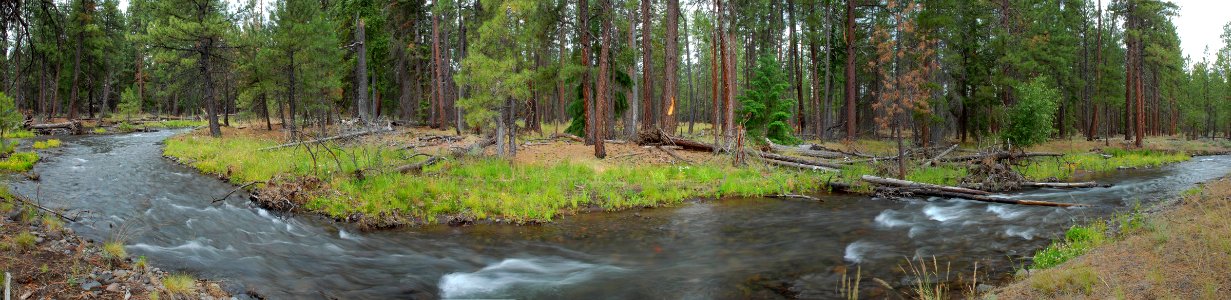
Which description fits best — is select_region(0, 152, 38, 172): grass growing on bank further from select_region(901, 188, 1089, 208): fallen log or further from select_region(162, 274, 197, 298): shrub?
select_region(901, 188, 1089, 208): fallen log

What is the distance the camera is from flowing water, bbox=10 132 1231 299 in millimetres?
8398

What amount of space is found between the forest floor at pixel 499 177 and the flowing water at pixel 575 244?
757 millimetres

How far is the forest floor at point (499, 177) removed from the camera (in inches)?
521

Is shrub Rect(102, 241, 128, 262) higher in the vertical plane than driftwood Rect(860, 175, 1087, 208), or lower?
Answer: higher

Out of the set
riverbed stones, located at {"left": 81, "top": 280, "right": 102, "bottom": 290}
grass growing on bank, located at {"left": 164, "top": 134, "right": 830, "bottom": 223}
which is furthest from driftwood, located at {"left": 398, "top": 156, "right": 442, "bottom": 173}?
riverbed stones, located at {"left": 81, "top": 280, "right": 102, "bottom": 290}

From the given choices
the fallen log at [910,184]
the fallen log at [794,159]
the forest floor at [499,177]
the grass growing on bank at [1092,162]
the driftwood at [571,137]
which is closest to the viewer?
the forest floor at [499,177]

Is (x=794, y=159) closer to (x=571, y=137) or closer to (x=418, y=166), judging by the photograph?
(x=571, y=137)

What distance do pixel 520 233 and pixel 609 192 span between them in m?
3.90

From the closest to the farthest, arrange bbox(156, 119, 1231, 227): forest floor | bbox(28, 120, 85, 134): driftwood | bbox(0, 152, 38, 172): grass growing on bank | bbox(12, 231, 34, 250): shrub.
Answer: bbox(12, 231, 34, 250): shrub < bbox(156, 119, 1231, 227): forest floor < bbox(0, 152, 38, 172): grass growing on bank < bbox(28, 120, 85, 134): driftwood

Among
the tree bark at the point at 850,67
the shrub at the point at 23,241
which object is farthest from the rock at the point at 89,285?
the tree bark at the point at 850,67

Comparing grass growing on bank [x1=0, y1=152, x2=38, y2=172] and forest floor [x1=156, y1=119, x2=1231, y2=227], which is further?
grass growing on bank [x1=0, y1=152, x2=38, y2=172]

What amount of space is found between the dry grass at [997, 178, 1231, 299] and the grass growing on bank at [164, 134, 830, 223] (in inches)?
364

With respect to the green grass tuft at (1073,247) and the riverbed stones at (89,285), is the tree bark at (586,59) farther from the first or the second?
the riverbed stones at (89,285)

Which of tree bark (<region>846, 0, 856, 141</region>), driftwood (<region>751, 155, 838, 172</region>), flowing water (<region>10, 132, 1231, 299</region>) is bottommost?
flowing water (<region>10, 132, 1231, 299</region>)
